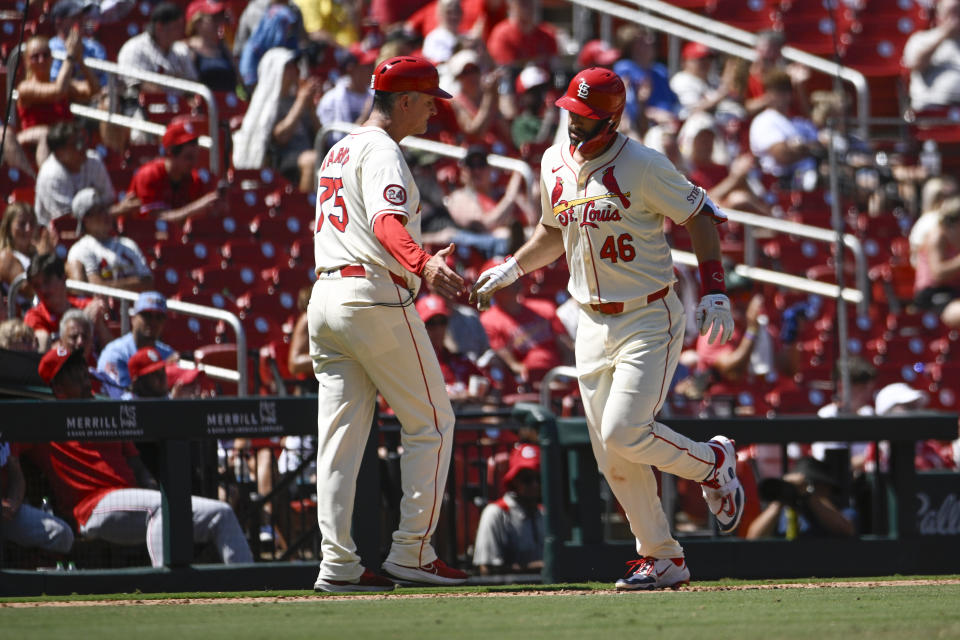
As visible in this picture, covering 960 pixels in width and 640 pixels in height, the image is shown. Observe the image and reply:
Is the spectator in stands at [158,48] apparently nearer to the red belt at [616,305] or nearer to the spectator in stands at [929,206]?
the spectator in stands at [929,206]

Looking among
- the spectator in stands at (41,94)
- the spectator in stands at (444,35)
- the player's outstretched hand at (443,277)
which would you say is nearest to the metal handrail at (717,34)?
the spectator in stands at (444,35)

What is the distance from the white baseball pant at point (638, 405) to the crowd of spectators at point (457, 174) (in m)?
1.61

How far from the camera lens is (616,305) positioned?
6.36 metres

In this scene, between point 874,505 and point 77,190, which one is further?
point 77,190

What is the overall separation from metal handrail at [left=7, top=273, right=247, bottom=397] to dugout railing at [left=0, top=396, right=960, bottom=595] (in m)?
1.39

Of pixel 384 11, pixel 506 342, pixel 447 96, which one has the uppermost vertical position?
pixel 384 11

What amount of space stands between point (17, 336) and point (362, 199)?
9.69ft

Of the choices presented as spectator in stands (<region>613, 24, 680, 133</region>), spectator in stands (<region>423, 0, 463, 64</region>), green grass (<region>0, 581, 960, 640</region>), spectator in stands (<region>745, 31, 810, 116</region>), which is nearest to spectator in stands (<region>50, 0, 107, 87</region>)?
spectator in stands (<region>423, 0, 463, 64</region>)

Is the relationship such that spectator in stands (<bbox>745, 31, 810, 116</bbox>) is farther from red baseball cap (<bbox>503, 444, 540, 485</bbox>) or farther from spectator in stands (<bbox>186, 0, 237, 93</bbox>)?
red baseball cap (<bbox>503, 444, 540, 485</bbox>)

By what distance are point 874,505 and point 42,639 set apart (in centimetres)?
483

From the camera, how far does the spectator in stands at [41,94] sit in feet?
37.0

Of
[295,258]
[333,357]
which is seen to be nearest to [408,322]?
[333,357]

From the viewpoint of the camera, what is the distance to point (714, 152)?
560 inches

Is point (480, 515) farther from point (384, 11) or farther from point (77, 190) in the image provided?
point (384, 11)
